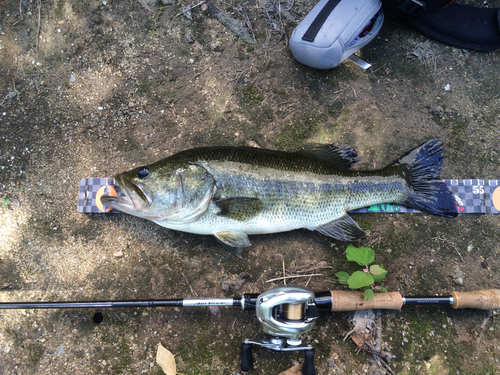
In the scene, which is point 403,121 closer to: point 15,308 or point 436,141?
point 436,141

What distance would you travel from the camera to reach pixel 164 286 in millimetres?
3168

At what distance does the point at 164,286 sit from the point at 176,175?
3.92 feet

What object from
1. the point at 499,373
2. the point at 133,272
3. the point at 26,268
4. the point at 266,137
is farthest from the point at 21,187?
Answer: the point at 499,373

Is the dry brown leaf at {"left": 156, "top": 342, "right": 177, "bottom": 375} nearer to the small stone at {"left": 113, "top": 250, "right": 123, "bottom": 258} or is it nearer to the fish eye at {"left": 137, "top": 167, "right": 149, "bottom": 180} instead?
the small stone at {"left": 113, "top": 250, "right": 123, "bottom": 258}

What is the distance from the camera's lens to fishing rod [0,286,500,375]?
2.53 metres

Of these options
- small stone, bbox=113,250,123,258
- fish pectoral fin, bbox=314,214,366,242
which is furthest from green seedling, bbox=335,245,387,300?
small stone, bbox=113,250,123,258

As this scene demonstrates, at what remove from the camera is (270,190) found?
9.64 ft

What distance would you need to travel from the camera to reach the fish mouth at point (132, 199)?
2.81 meters

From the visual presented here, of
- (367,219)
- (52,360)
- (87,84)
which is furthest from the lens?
(87,84)

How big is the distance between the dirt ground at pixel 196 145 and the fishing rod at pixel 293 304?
0.94 feet

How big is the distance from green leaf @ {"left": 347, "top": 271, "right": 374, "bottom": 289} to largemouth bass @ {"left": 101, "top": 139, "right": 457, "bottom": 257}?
367mm

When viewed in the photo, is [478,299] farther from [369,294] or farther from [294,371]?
[294,371]

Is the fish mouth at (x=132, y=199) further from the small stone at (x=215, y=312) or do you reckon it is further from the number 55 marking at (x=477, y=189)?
the number 55 marking at (x=477, y=189)

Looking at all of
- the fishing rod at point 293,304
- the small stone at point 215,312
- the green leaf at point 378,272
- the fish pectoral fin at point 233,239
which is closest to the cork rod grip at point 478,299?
the fishing rod at point 293,304
